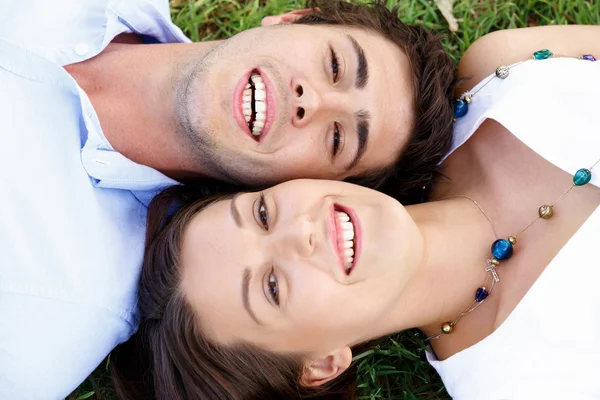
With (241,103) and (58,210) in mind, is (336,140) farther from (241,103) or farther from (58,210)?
(58,210)

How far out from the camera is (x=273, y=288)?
103 inches

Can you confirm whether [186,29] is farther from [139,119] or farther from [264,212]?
[264,212]

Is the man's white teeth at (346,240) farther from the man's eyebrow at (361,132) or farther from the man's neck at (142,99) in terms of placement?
the man's neck at (142,99)

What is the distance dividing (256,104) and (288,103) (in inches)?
6.8

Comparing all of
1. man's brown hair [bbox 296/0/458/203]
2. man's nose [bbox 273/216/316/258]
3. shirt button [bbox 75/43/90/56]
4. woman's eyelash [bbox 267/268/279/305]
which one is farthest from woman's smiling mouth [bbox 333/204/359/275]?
shirt button [bbox 75/43/90/56]

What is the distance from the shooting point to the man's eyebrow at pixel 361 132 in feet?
9.86

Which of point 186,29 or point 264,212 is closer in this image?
point 264,212

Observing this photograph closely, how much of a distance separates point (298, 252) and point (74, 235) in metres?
1.22

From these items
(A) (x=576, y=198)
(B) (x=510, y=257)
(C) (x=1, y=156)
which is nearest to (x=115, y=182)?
(C) (x=1, y=156)

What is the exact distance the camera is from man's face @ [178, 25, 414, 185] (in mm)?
2953

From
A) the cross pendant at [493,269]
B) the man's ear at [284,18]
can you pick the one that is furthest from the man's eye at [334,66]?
the cross pendant at [493,269]

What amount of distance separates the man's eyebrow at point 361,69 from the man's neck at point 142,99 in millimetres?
812

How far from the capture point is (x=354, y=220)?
2.64 meters

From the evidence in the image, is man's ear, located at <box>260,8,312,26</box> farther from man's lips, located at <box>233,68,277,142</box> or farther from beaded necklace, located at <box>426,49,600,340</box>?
beaded necklace, located at <box>426,49,600,340</box>
